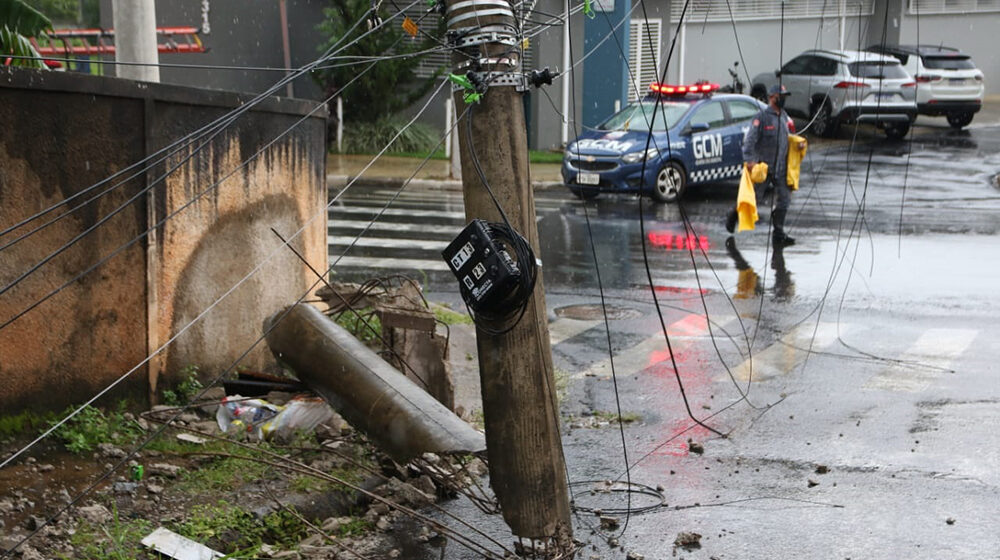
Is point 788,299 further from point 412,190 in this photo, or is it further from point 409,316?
point 412,190

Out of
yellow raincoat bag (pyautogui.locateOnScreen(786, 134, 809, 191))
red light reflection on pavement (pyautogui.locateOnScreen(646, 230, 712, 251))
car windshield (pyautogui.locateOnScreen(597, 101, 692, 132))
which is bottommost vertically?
red light reflection on pavement (pyautogui.locateOnScreen(646, 230, 712, 251))

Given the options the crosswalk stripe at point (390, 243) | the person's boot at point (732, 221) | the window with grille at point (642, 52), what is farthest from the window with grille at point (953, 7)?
the crosswalk stripe at point (390, 243)

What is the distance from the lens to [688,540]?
17.8ft

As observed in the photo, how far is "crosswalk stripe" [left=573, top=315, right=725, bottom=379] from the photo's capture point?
28.9ft

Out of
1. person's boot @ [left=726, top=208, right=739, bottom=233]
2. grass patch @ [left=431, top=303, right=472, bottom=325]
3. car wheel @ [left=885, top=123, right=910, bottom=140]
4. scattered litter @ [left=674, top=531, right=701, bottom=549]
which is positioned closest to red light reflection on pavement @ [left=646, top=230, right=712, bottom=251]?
person's boot @ [left=726, top=208, right=739, bottom=233]

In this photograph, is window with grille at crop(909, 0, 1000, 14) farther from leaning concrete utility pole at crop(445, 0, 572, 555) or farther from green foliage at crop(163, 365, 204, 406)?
leaning concrete utility pole at crop(445, 0, 572, 555)

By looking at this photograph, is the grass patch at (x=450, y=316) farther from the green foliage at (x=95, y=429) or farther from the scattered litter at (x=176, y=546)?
the scattered litter at (x=176, y=546)

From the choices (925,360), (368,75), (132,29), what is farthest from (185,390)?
(368,75)

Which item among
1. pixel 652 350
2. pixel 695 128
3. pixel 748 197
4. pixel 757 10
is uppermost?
pixel 757 10

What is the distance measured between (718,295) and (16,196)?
7.32 m

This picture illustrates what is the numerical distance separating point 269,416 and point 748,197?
28.6 feet

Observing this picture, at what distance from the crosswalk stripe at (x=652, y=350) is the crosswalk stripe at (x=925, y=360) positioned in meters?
1.71

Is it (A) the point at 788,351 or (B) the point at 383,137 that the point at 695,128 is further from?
(A) the point at 788,351

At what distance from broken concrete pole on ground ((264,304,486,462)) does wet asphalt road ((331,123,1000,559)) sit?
0.47m
